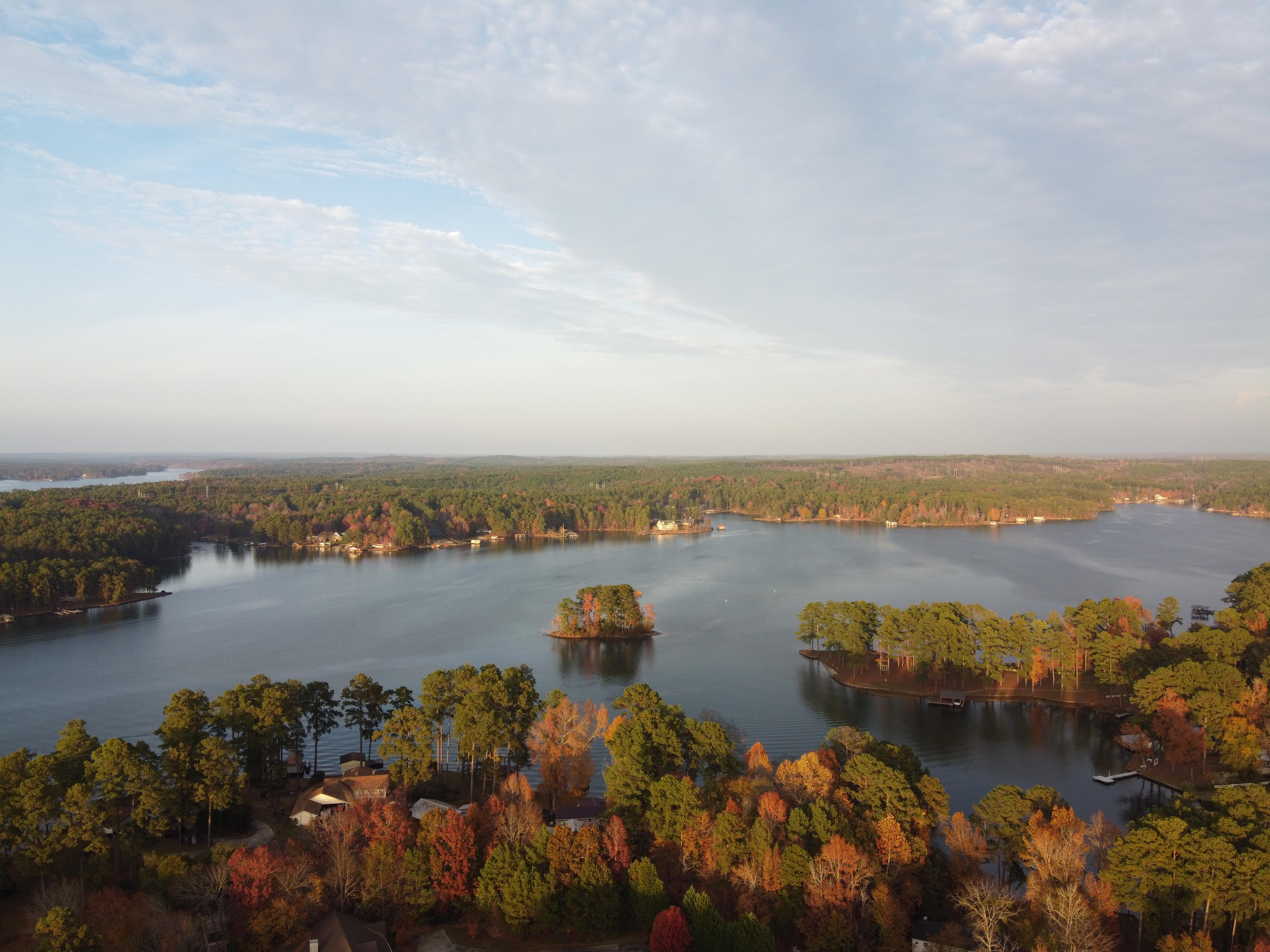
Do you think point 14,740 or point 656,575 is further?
point 656,575

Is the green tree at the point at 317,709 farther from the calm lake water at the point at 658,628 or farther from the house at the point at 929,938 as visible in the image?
the house at the point at 929,938

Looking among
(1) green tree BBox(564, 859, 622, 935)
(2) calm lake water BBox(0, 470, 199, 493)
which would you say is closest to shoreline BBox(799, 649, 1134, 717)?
(1) green tree BBox(564, 859, 622, 935)

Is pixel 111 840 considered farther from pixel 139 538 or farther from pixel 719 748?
pixel 139 538

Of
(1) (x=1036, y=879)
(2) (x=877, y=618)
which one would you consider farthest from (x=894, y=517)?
(1) (x=1036, y=879)

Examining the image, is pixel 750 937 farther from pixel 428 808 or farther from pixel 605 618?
pixel 605 618

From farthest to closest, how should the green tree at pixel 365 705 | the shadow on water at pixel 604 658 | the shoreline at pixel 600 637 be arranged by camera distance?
the shoreline at pixel 600 637, the shadow on water at pixel 604 658, the green tree at pixel 365 705

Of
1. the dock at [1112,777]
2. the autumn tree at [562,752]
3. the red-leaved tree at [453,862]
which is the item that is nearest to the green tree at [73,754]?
the red-leaved tree at [453,862]

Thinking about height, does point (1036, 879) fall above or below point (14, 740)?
above

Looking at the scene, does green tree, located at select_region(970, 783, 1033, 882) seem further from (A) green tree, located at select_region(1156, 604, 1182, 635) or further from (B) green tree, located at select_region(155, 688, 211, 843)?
(A) green tree, located at select_region(1156, 604, 1182, 635)
